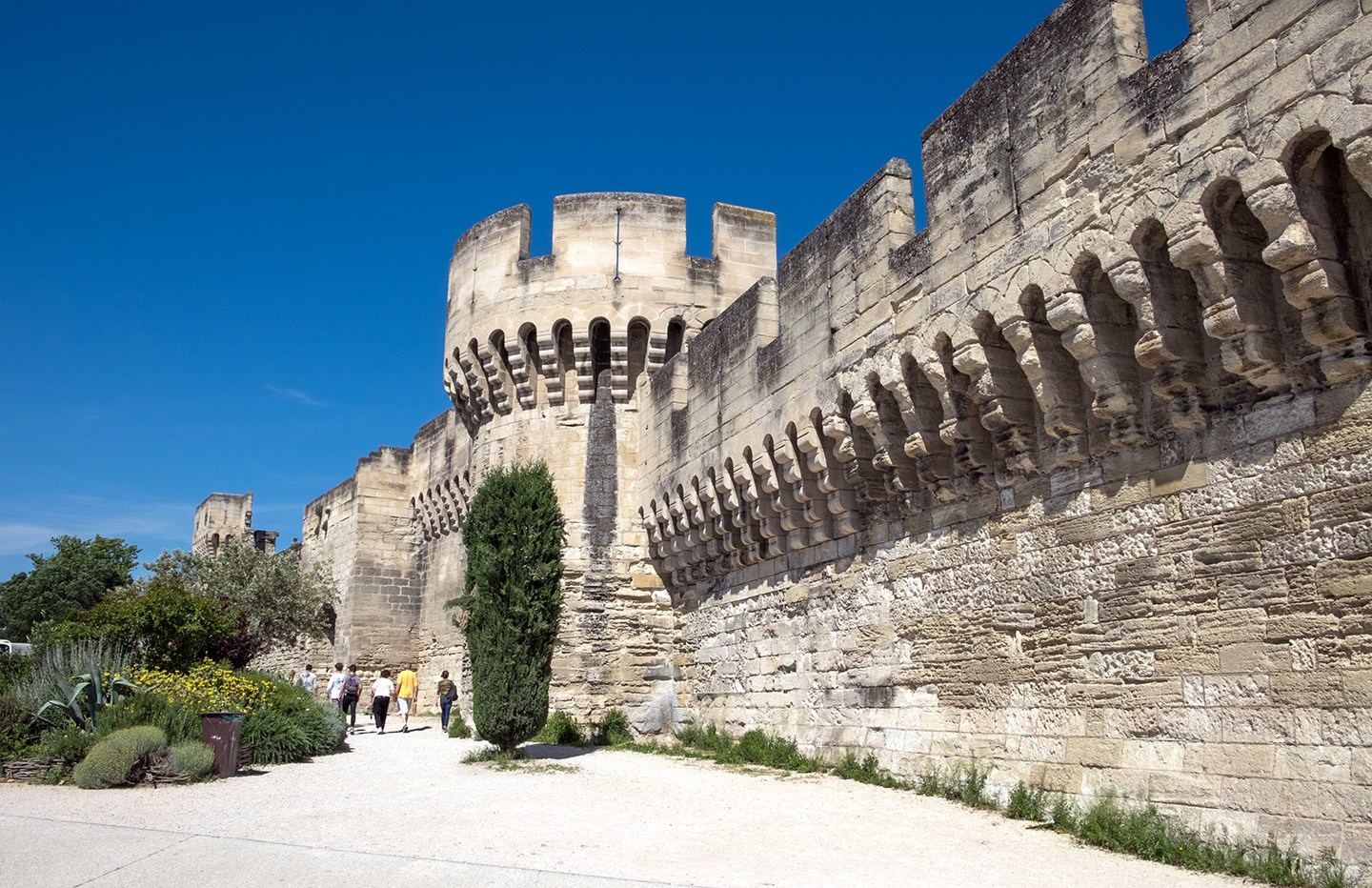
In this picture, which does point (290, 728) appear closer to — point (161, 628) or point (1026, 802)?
point (161, 628)

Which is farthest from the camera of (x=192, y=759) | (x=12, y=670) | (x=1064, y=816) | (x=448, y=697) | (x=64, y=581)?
(x=64, y=581)

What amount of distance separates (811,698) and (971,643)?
2.61 metres

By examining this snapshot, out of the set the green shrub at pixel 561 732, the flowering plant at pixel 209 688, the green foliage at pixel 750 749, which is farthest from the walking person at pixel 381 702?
the green foliage at pixel 750 749

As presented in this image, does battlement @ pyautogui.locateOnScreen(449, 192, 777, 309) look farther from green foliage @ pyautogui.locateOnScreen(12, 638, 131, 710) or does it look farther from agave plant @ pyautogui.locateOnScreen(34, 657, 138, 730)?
agave plant @ pyautogui.locateOnScreen(34, 657, 138, 730)

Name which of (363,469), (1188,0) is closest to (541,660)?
(1188,0)

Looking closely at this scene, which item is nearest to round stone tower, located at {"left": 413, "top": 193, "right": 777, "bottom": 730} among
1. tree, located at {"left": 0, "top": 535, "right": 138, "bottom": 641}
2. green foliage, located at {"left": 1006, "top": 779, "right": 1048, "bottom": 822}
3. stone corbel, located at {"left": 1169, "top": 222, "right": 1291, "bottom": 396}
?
green foliage, located at {"left": 1006, "top": 779, "right": 1048, "bottom": 822}

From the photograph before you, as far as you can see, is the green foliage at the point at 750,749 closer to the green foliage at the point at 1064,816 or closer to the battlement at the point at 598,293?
the green foliage at the point at 1064,816

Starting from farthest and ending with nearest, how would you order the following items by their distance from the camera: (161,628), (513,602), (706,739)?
(161,628), (706,739), (513,602)

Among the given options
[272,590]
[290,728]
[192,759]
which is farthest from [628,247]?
[272,590]

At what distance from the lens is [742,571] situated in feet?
39.1

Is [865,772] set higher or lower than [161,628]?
lower

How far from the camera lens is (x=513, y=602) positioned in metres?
11.3

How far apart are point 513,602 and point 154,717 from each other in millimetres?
3532

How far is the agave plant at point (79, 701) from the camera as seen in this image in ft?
33.3
